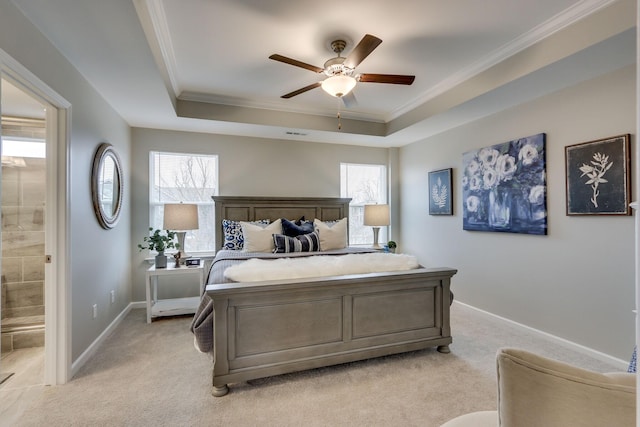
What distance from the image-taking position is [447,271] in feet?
8.63

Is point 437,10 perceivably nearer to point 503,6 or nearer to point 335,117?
point 503,6

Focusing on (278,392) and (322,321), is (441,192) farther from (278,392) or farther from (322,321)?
(278,392)

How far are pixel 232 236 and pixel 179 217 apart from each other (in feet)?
2.32

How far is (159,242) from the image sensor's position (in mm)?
3629

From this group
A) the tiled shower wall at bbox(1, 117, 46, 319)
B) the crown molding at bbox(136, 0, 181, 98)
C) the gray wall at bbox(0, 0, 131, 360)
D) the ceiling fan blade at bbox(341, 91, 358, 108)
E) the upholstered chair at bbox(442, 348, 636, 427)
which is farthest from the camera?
the tiled shower wall at bbox(1, 117, 46, 319)

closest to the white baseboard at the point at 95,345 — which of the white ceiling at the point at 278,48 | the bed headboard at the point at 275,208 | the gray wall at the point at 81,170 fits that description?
the gray wall at the point at 81,170

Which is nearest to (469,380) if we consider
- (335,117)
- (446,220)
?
(446,220)

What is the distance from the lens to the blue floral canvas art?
2961 millimetres

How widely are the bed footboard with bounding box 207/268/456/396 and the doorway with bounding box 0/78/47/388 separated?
2.21 metres

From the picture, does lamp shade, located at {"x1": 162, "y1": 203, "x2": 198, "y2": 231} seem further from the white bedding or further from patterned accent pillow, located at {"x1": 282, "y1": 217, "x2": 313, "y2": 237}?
the white bedding

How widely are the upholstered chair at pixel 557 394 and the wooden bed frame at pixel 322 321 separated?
65.2 inches

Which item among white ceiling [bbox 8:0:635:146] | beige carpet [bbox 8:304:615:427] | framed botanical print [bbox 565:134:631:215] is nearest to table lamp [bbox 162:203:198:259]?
white ceiling [bbox 8:0:635:146]

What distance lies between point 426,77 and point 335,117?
1.43 metres

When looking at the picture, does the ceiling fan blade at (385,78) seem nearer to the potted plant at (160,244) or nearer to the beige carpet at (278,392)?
the beige carpet at (278,392)
